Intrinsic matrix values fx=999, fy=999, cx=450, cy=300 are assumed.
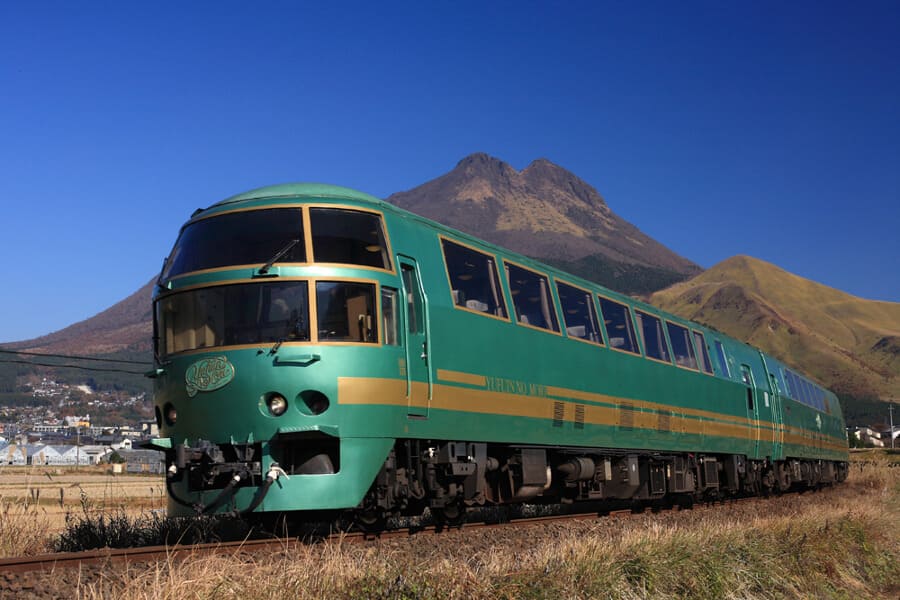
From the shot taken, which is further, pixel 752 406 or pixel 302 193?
pixel 752 406

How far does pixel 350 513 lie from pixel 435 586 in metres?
3.57

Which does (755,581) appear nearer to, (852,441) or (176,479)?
(176,479)

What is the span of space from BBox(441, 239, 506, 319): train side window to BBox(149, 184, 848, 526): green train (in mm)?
28

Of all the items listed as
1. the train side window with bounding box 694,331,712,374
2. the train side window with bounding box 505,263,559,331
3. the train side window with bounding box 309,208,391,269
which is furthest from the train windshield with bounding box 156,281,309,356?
the train side window with bounding box 694,331,712,374

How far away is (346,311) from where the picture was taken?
32.9 feet

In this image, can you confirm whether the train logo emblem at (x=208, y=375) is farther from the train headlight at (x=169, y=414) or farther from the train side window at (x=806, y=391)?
the train side window at (x=806, y=391)

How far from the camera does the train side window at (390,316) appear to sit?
10242 millimetres

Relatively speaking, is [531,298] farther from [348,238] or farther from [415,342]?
[348,238]

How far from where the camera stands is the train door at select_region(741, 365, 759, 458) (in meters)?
23.1

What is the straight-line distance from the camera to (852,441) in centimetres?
12231

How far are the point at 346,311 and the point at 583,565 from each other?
11.0ft

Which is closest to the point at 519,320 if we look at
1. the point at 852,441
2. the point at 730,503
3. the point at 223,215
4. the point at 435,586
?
the point at 223,215

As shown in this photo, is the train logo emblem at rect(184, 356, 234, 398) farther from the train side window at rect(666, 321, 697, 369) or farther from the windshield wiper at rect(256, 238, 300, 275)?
the train side window at rect(666, 321, 697, 369)

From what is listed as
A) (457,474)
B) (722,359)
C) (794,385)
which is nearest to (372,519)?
(457,474)
